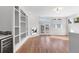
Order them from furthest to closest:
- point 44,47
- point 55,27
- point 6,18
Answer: point 55,27 → point 44,47 → point 6,18

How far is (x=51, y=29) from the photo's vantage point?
1182cm

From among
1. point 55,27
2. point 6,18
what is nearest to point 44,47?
point 6,18

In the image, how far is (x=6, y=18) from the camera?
117 inches

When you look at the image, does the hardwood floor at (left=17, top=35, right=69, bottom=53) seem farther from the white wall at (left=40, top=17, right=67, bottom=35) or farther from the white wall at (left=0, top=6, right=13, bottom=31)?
the white wall at (left=40, top=17, right=67, bottom=35)

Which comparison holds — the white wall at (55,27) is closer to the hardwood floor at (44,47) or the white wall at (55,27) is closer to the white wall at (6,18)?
the hardwood floor at (44,47)

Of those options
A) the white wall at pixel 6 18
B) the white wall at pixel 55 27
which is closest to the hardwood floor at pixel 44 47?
the white wall at pixel 6 18

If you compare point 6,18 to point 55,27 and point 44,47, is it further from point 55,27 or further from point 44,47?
point 55,27

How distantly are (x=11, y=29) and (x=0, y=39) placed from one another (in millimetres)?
1032

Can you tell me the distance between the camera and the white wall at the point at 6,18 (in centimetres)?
289

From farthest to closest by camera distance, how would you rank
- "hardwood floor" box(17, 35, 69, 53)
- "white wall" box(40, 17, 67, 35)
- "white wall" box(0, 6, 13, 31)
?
"white wall" box(40, 17, 67, 35) < "hardwood floor" box(17, 35, 69, 53) < "white wall" box(0, 6, 13, 31)

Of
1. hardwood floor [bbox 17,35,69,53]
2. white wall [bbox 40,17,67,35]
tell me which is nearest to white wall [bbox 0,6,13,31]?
hardwood floor [bbox 17,35,69,53]

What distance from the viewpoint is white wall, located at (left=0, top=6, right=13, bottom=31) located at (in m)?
2.89
